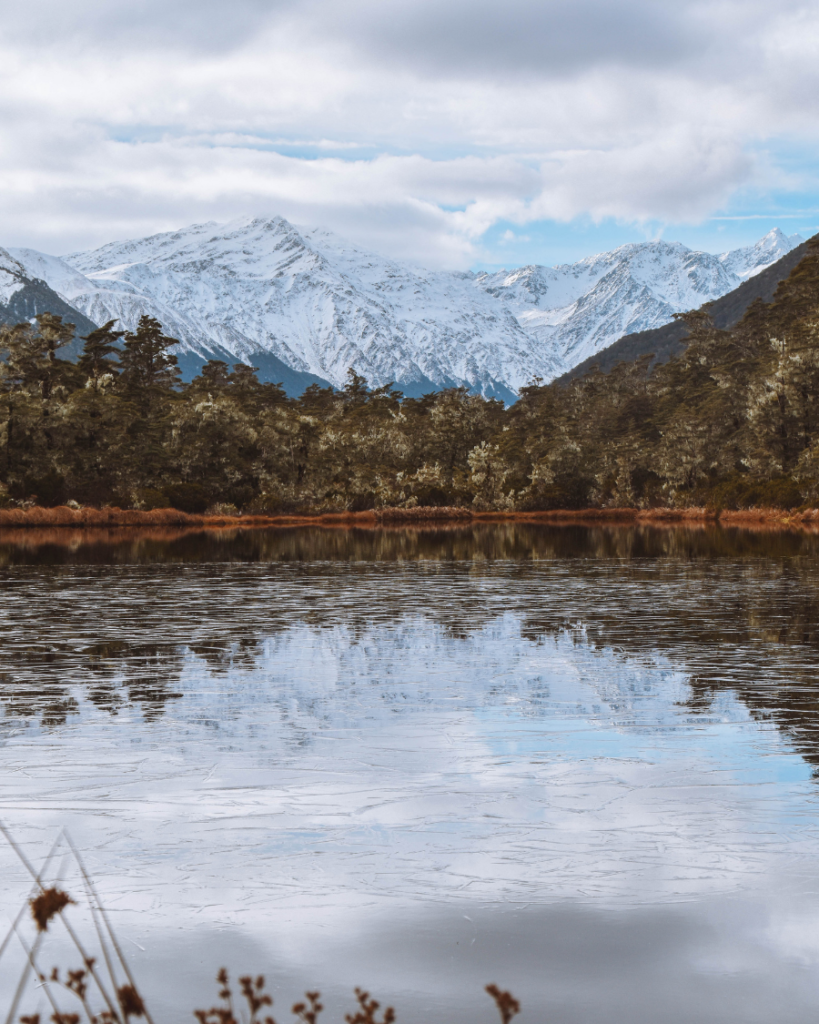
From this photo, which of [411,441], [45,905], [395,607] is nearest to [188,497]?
[411,441]

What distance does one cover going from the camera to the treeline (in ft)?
258

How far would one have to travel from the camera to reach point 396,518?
3482 inches

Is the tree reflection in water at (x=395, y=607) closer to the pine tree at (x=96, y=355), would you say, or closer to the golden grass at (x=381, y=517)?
the golden grass at (x=381, y=517)

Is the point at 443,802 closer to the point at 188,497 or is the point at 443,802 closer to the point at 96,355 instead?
the point at 188,497

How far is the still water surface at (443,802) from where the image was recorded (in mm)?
6129

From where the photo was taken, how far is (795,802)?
8992 millimetres

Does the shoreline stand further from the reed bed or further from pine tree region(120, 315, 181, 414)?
the reed bed

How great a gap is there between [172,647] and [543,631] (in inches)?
259

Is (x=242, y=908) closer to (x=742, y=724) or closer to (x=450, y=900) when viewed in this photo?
(x=450, y=900)

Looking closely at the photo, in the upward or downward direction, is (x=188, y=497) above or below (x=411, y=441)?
below

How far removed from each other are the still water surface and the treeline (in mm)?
55639

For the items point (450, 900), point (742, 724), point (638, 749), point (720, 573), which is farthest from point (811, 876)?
point (720, 573)

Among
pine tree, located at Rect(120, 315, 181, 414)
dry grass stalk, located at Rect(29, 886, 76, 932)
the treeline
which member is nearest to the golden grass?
the treeline

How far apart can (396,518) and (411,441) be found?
2301 cm
